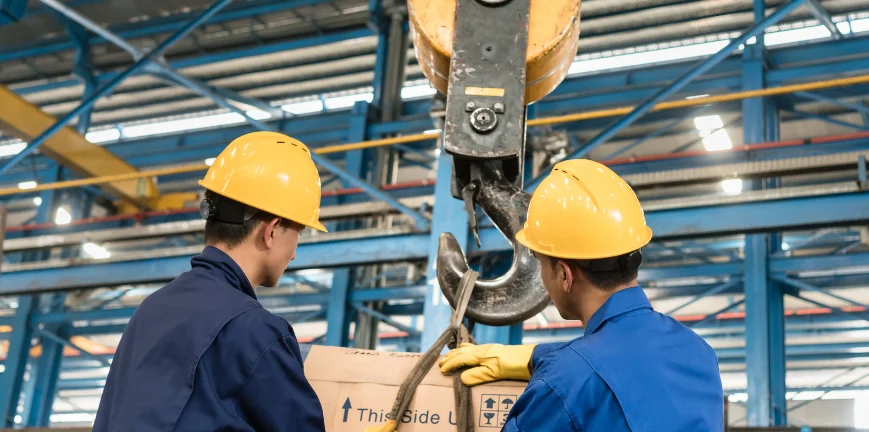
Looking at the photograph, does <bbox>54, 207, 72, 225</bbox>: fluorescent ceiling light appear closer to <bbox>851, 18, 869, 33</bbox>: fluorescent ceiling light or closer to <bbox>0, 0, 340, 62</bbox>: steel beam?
<bbox>0, 0, 340, 62</bbox>: steel beam

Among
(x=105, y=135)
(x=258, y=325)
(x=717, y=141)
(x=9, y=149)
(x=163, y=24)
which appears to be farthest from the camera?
(x=9, y=149)

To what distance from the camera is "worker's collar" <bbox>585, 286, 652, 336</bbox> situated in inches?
78.0

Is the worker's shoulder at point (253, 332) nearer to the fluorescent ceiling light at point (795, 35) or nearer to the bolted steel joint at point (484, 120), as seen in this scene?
the bolted steel joint at point (484, 120)

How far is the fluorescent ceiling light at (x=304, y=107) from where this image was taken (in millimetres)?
14586

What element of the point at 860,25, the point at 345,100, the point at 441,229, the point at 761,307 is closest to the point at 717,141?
the point at 860,25

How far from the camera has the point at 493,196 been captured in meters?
2.53

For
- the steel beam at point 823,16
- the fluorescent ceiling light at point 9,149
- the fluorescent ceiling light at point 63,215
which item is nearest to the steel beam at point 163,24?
the fluorescent ceiling light at point 63,215

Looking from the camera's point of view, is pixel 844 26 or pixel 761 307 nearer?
pixel 761 307

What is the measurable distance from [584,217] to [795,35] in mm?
10739

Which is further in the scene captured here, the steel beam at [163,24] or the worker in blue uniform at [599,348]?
the steel beam at [163,24]

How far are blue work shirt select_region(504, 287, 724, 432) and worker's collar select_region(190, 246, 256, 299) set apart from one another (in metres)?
0.70

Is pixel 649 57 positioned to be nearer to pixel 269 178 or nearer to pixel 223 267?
pixel 269 178

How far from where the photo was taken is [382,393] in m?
2.32

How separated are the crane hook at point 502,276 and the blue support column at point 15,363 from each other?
1231cm
